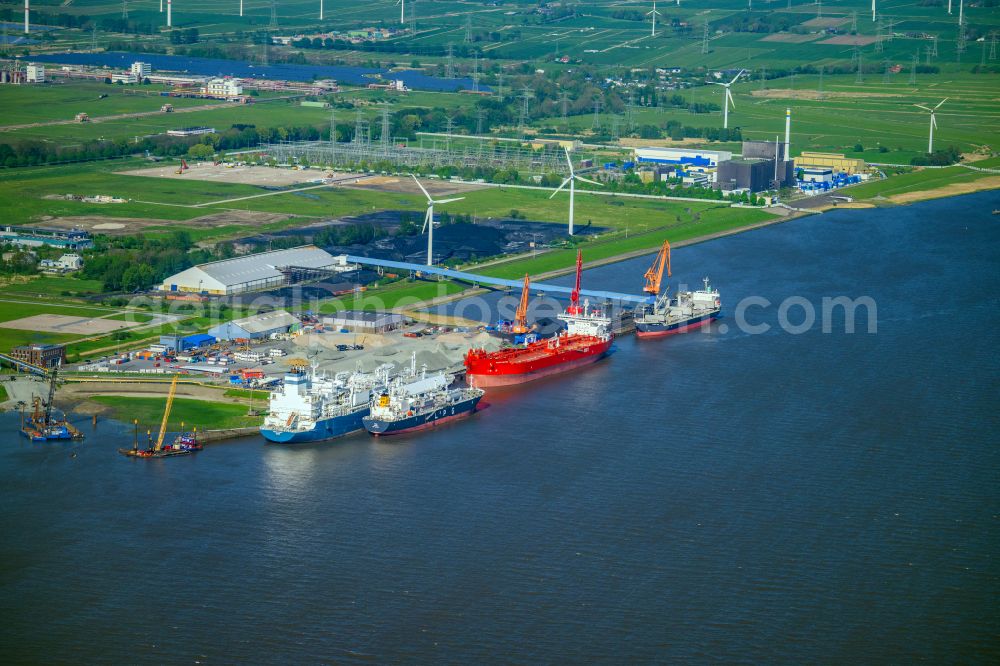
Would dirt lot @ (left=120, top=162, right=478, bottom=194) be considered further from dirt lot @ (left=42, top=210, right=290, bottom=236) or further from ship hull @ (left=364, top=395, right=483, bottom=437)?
ship hull @ (left=364, top=395, right=483, bottom=437)

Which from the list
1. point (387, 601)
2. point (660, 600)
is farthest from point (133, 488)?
point (660, 600)

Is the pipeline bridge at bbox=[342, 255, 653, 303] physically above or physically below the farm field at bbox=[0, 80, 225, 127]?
below

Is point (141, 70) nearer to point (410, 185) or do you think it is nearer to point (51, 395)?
point (410, 185)

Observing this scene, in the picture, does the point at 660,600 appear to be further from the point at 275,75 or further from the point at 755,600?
the point at 275,75

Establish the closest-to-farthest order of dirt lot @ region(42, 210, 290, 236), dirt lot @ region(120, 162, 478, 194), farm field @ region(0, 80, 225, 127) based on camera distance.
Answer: dirt lot @ region(42, 210, 290, 236)
dirt lot @ region(120, 162, 478, 194)
farm field @ region(0, 80, 225, 127)

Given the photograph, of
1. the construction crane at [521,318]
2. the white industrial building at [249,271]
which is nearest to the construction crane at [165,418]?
the construction crane at [521,318]

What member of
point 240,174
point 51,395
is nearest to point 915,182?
point 240,174

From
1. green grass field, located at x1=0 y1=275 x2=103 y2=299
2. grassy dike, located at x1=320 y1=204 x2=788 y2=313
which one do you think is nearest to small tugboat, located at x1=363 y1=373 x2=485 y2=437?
grassy dike, located at x1=320 y1=204 x2=788 y2=313
